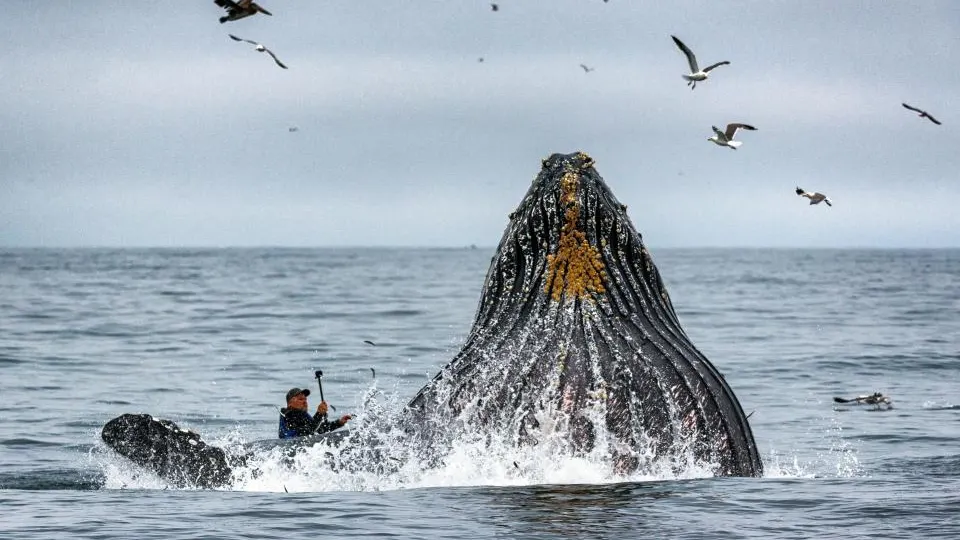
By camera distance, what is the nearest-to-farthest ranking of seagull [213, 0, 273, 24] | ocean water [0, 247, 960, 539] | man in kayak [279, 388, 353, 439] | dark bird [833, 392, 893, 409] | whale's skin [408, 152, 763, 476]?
ocean water [0, 247, 960, 539] → whale's skin [408, 152, 763, 476] → man in kayak [279, 388, 353, 439] → seagull [213, 0, 273, 24] → dark bird [833, 392, 893, 409]

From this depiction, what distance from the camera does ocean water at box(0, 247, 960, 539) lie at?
881 cm

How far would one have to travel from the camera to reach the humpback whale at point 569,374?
9.27 metres

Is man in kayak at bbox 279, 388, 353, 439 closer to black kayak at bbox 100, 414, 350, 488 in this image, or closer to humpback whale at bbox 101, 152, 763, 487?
black kayak at bbox 100, 414, 350, 488

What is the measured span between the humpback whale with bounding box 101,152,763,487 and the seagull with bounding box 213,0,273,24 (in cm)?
456

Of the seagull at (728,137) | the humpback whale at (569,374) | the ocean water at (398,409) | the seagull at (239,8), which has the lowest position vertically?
the ocean water at (398,409)

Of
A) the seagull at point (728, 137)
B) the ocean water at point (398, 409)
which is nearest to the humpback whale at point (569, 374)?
the ocean water at point (398, 409)

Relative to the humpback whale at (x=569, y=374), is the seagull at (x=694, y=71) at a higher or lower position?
higher

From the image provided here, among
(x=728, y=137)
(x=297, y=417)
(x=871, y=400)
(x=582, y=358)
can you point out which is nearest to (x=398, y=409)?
(x=297, y=417)

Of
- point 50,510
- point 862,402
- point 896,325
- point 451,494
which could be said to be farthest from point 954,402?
point 896,325

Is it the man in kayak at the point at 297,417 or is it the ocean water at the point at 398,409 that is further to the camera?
the man in kayak at the point at 297,417

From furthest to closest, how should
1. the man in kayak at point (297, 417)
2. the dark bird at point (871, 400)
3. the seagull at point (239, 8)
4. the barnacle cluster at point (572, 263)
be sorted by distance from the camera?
the dark bird at point (871, 400) < the seagull at point (239, 8) < the man in kayak at point (297, 417) < the barnacle cluster at point (572, 263)

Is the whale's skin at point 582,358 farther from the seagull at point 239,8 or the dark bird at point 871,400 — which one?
the dark bird at point 871,400

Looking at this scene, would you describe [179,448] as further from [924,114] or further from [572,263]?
[924,114]

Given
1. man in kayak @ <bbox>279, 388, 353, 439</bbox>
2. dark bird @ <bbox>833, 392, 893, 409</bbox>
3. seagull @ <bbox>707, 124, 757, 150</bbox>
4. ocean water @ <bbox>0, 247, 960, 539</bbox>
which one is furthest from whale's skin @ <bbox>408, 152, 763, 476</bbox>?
dark bird @ <bbox>833, 392, 893, 409</bbox>
